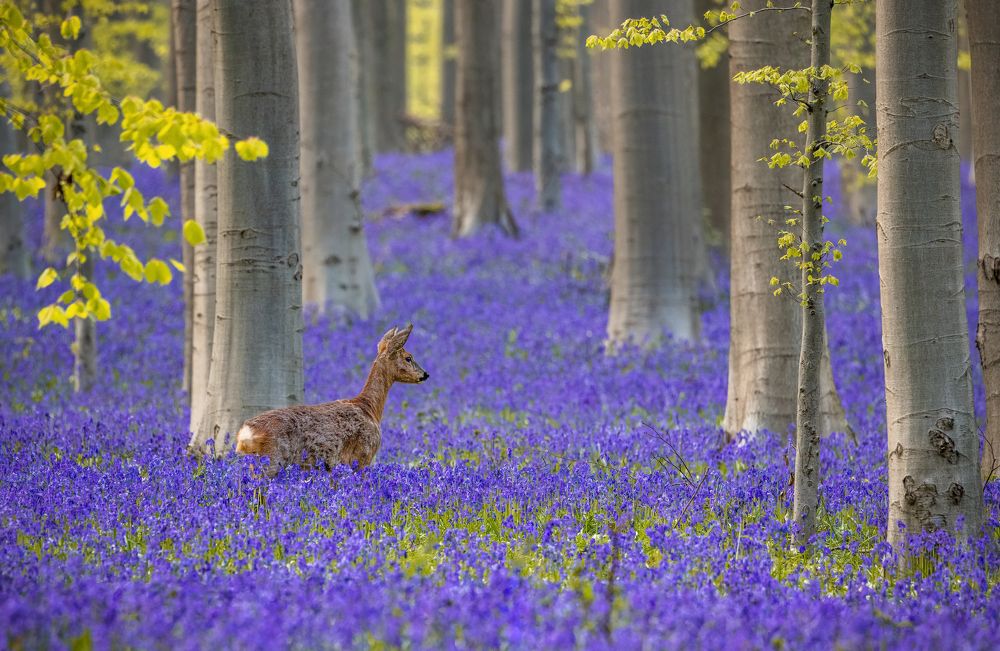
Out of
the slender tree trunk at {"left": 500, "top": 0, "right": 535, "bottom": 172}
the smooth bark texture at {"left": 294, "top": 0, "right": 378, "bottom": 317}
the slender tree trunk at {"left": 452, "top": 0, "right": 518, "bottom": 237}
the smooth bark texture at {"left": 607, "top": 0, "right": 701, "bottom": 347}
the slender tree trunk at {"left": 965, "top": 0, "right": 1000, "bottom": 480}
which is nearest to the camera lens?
the slender tree trunk at {"left": 965, "top": 0, "right": 1000, "bottom": 480}

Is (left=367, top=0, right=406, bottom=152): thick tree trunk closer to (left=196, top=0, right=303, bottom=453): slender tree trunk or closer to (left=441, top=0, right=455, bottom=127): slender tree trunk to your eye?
(left=441, top=0, right=455, bottom=127): slender tree trunk

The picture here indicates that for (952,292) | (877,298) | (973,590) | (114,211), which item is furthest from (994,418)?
(114,211)

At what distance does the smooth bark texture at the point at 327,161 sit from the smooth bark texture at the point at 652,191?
356 cm

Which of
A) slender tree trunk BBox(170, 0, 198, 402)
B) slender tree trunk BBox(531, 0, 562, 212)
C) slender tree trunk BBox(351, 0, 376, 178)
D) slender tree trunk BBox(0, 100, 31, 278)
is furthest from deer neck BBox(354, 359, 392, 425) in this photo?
slender tree trunk BBox(531, 0, 562, 212)

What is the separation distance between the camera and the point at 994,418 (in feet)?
22.7

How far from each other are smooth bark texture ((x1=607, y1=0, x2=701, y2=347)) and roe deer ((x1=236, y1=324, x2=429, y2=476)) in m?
5.68

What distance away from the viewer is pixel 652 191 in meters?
12.3

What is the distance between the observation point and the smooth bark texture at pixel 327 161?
13.5 meters

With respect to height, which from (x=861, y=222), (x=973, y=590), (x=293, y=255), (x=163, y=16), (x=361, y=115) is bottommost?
(x=973, y=590)

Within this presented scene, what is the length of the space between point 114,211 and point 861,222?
53.9 feet

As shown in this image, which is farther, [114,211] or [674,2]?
[114,211]

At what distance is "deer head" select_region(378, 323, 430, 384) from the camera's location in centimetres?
725

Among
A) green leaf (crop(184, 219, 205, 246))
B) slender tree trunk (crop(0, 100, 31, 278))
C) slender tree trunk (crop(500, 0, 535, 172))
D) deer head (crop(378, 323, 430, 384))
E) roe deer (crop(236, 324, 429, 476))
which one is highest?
slender tree trunk (crop(500, 0, 535, 172))

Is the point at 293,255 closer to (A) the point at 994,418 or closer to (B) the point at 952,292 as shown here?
(B) the point at 952,292
